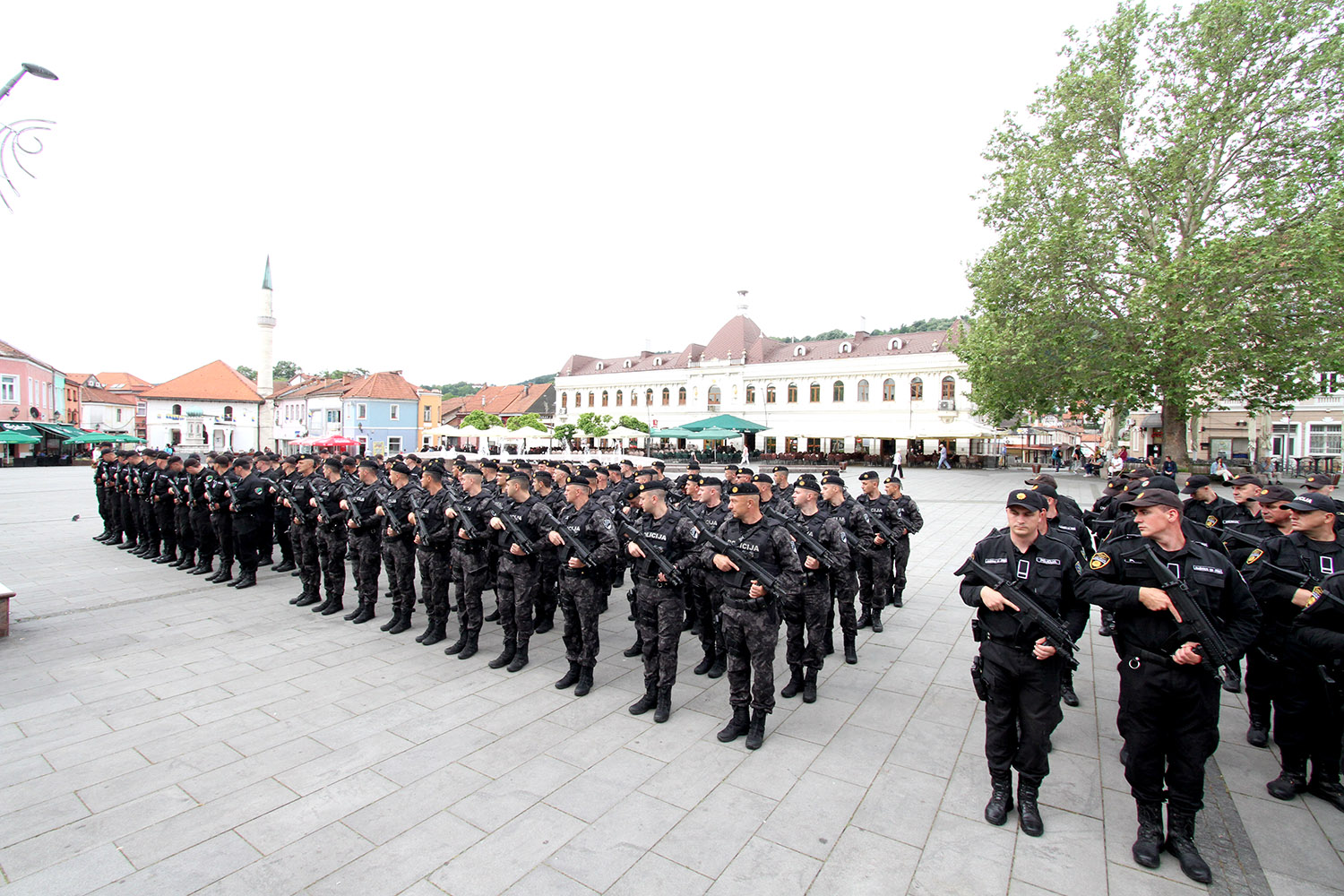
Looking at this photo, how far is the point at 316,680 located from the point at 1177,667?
6946mm

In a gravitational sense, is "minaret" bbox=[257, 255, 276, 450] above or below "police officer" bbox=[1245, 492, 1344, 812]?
above

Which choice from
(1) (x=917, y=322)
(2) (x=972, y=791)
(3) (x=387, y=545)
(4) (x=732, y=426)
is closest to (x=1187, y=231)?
(4) (x=732, y=426)

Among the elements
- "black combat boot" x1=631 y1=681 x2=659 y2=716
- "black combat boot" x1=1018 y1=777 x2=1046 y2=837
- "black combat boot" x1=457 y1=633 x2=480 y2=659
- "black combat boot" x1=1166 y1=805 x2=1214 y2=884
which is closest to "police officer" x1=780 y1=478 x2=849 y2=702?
"black combat boot" x1=631 y1=681 x2=659 y2=716

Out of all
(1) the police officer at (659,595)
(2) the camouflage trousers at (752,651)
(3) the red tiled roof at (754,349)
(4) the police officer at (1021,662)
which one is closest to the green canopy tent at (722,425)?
(3) the red tiled roof at (754,349)

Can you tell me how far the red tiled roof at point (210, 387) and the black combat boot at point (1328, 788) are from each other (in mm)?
67555

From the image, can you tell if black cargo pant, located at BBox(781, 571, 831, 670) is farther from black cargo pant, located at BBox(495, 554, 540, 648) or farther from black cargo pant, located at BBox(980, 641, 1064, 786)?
black cargo pant, located at BBox(495, 554, 540, 648)

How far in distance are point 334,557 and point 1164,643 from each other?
29.0 feet

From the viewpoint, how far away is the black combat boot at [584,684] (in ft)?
18.4

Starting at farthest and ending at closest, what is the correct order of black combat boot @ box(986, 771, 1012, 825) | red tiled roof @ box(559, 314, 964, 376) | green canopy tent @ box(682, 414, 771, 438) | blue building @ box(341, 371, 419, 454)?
1. blue building @ box(341, 371, 419, 454)
2. red tiled roof @ box(559, 314, 964, 376)
3. green canopy tent @ box(682, 414, 771, 438)
4. black combat boot @ box(986, 771, 1012, 825)

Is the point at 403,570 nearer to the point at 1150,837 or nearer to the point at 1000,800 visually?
the point at 1000,800

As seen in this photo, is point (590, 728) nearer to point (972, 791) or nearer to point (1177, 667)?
point (972, 791)

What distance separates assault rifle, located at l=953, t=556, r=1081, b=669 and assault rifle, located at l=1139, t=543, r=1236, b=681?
21.8 inches

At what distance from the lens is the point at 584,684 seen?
5660mm

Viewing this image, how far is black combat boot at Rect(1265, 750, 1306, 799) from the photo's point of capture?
4.02m
